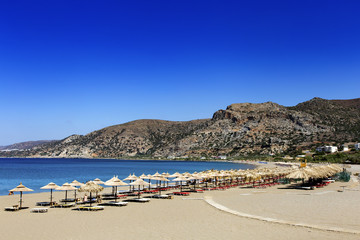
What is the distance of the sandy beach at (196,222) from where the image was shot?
40.2ft

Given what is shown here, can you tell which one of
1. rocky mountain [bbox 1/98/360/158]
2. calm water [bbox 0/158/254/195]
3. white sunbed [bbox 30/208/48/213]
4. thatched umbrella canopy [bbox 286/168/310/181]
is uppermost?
rocky mountain [bbox 1/98/360/158]

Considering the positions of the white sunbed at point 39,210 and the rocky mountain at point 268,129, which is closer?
the white sunbed at point 39,210

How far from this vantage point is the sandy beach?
12258 millimetres

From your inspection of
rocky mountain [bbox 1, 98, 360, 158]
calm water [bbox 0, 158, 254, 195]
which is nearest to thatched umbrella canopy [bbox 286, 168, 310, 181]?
calm water [bbox 0, 158, 254, 195]

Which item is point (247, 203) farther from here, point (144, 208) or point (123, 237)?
point (123, 237)

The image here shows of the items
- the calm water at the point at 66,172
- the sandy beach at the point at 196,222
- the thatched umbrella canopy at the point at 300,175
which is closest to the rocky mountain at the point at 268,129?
the calm water at the point at 66,172

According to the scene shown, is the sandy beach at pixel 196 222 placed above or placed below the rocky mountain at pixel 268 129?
below

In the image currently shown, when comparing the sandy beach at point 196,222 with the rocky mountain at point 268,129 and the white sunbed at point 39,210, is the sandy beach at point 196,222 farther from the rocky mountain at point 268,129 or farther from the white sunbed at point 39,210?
the rocky mountain at point 268,129

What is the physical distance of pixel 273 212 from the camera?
56.0 feet

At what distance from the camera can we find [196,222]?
573 inches

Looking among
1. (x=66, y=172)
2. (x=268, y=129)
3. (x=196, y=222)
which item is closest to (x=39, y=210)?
(x=196, y=222)

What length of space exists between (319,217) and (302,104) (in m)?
162

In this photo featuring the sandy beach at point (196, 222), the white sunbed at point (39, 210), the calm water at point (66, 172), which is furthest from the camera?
the calm water at point (66, 172)

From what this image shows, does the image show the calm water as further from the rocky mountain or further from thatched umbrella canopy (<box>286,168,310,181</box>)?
the rocky mountain
